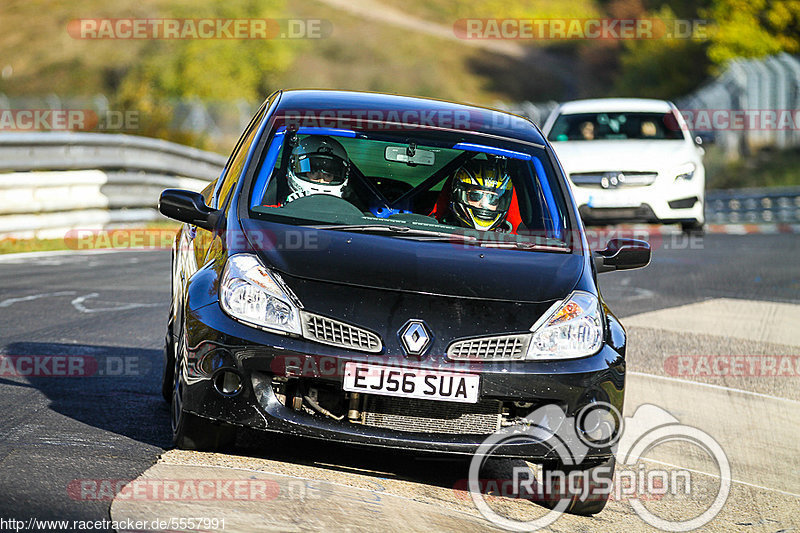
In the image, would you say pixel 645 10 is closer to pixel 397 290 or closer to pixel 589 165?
pixel 589 165

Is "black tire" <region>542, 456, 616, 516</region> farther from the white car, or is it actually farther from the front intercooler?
the white car

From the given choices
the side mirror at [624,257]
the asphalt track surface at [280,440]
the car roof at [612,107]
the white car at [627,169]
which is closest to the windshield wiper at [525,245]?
the side mirror at [624,257]

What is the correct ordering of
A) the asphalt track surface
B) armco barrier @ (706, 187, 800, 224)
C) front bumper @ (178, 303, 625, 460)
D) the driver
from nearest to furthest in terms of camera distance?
the asphalt track surface → front bumper @ (178, 303, 625, 460) → the driver → armco barrier @ (706, 187, 800, 224)

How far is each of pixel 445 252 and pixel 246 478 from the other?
4.30ft

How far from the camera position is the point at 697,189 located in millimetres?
15445

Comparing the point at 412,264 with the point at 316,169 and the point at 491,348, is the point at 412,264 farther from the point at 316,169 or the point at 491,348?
the point at 316,169

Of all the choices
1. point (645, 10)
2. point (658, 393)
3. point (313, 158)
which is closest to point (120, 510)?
point (313, 158)

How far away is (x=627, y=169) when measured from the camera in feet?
49.4

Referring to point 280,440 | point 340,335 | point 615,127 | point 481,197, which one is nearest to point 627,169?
point 615,127

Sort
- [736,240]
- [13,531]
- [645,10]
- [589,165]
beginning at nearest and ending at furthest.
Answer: [13,531]
[589,165]
[736,240]
[645,10]

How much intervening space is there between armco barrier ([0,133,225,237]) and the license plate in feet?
31.9

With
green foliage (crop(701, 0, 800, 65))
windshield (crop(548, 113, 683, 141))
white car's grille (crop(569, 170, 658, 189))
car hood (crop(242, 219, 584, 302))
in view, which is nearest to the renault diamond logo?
car hood (crop(242, 219, 584, 302))

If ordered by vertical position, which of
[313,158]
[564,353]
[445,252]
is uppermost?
[313,158]

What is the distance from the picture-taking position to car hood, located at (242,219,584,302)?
4.88m
